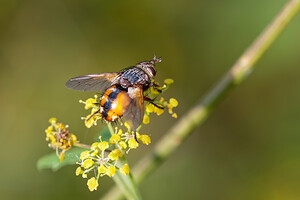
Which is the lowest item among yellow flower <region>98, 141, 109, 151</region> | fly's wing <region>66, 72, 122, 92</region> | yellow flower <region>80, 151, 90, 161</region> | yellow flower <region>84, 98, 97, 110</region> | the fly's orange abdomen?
yellow flower <region>98, 141, 109, 151</region>

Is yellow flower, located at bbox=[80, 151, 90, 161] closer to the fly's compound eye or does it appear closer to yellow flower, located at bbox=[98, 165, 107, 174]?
yellow flower, located at bbox=[98, 165, 107, 174]

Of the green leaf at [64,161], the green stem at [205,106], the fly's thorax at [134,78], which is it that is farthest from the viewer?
the green stem at [205,106]

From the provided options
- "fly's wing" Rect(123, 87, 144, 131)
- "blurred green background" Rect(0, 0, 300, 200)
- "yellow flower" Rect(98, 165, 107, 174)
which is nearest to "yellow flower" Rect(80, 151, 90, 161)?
"yellow flower" Rect(98, 165, 107, 174)

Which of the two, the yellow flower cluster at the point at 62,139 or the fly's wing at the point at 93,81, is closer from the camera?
the yellow flower cluster at the point at 62,139

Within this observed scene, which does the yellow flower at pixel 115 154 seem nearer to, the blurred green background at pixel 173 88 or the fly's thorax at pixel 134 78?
the fly's thorax at pixel 134 78

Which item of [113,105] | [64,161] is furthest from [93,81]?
[64,161]

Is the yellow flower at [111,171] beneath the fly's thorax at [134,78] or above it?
beneath

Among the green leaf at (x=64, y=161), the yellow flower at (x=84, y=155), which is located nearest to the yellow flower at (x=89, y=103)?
the green leaf at (x=64, y=161)
